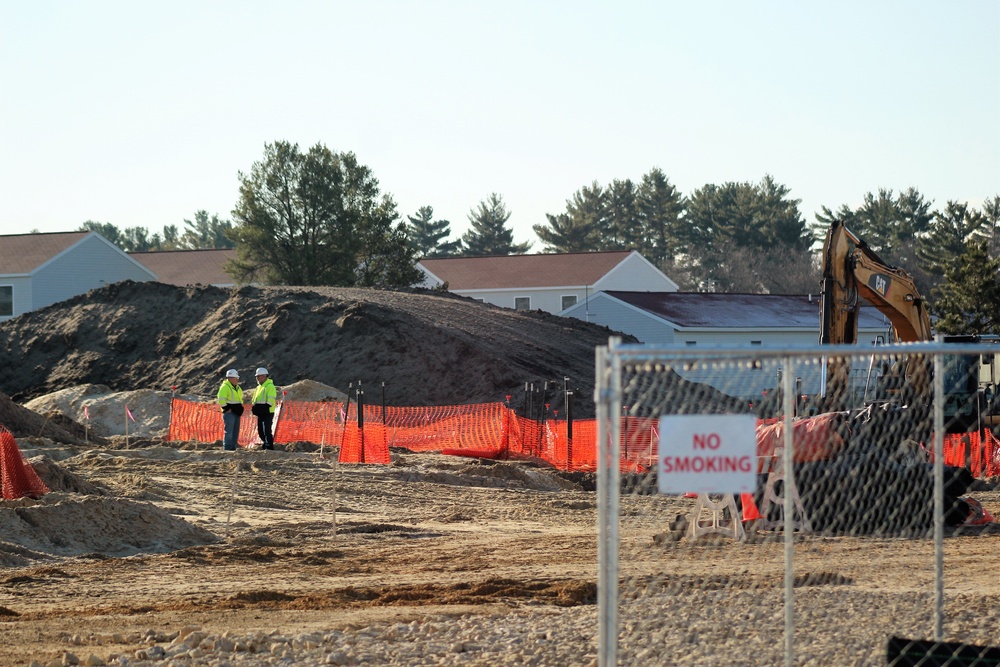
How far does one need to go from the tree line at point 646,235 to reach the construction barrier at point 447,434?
25550 mm

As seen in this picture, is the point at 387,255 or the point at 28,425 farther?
the point at 387,255

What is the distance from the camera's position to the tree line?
56.3m

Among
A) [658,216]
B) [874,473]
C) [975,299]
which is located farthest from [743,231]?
[874,473]

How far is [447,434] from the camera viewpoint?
2567 centimetres

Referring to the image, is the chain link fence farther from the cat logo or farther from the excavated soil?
the cat logo

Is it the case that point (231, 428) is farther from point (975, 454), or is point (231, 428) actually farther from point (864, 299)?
point (975, 454)

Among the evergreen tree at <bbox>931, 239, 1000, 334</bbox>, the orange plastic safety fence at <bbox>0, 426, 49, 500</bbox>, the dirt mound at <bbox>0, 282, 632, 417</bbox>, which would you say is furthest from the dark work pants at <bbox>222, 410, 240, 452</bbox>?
the evergreen tree at <bbox>931, 239, 1000, 334</bbox>

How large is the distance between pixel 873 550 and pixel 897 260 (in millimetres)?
74790

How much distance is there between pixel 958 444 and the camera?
2028 cm

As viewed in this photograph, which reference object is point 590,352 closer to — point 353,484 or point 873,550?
point 353,484

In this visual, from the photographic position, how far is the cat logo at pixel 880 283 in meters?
19.0

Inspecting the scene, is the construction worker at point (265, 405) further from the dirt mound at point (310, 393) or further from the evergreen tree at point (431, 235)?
the evergreen tree at point (431, 235)

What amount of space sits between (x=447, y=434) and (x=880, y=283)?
10.1 meters

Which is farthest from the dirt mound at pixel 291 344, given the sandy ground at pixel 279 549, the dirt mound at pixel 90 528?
the dirt mound at pixel 90 528
